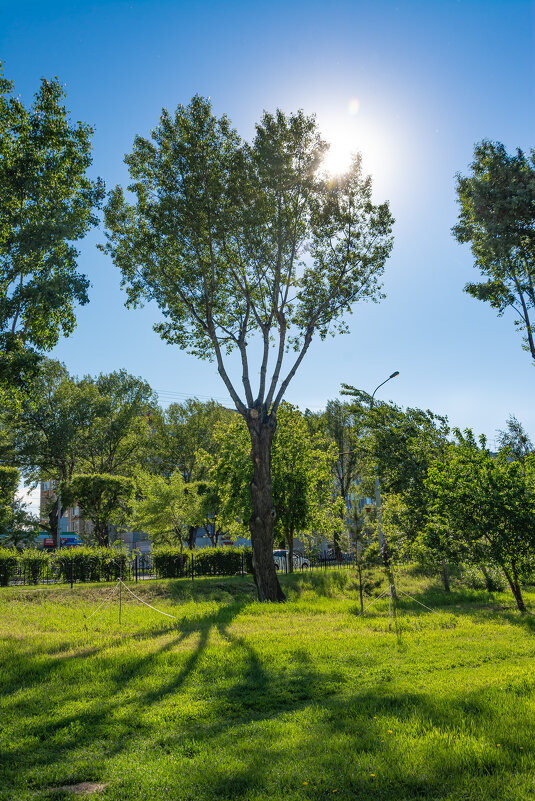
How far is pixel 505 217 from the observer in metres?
15.2

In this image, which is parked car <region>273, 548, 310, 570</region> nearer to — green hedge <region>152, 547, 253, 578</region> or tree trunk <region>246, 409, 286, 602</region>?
green hedge <region>152, 547, 253, 578</region>

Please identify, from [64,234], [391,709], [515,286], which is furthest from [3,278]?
[515,286]

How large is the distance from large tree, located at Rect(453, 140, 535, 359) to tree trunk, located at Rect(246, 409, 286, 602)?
9658mm

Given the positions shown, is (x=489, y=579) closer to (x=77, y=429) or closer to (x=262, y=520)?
(x=262, y=520)

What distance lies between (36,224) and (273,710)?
13.1 metres

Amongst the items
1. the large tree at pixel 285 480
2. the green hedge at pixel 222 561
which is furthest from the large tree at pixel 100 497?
the large tree at pixel 285 480

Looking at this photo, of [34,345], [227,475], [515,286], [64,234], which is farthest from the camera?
[227,475]

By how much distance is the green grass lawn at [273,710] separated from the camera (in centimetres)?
396

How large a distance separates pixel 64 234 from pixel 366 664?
1296 cm

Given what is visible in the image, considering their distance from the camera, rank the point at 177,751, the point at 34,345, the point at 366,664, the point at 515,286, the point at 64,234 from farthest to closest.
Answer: the point at 515,286 < the point at 34,345 < the point at 64,234 < the point at 366,664 < the point at 177,751

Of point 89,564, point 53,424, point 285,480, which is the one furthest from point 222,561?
point 53,424

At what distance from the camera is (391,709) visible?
5.46m

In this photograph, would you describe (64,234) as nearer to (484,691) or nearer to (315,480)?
(484,691)

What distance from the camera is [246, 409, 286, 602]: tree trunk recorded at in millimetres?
15320
